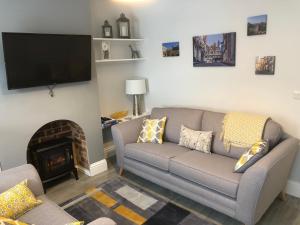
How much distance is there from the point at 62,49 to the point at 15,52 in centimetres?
50

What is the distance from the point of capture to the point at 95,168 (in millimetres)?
3379

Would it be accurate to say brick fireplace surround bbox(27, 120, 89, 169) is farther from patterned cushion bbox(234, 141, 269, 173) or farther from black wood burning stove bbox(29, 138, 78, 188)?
patterned cushion bbox(234, 141, 269, 173)

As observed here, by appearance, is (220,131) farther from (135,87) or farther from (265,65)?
(135,87)

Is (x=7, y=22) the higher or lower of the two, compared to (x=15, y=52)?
higher

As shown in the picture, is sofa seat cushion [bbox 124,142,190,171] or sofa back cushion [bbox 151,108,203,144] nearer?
sofa seat cushion [bbox 124,142,190,171]

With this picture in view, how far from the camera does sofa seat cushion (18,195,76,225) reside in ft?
5.94

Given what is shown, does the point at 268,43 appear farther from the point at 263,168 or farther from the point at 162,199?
the point at 162,199

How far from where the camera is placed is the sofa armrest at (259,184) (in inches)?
77.8

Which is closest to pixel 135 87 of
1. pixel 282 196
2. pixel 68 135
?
pixel 68 135

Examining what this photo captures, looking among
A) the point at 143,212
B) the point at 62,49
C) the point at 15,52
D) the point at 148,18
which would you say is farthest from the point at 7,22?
the point at 143,212

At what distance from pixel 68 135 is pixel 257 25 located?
284 cm

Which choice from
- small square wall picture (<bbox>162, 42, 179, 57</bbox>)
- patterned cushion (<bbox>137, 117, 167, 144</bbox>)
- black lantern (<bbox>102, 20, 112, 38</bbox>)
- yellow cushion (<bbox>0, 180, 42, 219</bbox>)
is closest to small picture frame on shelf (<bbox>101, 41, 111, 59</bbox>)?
black lantern (<bbox>102, 20, 112, 38</bbox>)

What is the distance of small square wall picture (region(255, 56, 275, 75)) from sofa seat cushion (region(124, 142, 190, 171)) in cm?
123

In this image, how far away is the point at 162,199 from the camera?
273 cm
